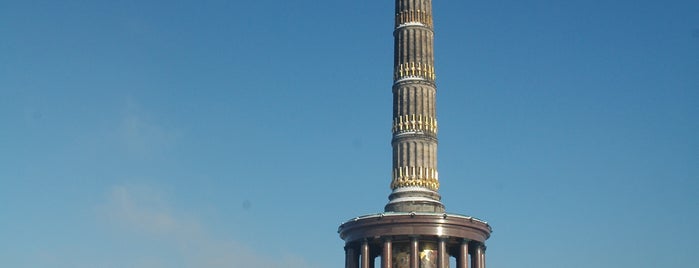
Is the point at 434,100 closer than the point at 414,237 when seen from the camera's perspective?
No

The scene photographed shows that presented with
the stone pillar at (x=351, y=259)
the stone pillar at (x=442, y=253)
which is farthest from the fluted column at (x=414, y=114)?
the stone pillar at (x=351, y=259)

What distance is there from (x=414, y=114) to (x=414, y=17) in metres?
8.19

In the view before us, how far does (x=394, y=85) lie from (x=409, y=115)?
303cm

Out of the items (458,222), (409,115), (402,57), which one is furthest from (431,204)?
(402,57)

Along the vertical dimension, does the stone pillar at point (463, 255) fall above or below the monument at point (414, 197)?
below

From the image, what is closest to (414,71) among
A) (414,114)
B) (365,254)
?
(414,114)

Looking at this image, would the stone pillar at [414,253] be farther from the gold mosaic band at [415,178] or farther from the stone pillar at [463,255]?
the gold mosaic band at [415,178]

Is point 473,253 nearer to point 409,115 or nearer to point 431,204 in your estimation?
point 431,204

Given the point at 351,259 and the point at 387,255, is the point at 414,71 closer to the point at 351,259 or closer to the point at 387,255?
the point at 387,255

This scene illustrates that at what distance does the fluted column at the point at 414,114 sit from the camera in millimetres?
63969

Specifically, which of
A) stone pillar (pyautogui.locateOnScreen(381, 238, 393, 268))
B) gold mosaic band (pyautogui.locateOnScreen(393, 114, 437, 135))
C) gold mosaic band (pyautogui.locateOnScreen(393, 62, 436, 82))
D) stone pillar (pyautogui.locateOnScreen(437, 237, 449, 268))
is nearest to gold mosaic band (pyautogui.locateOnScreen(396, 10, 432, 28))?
gold mosaic band (pyautogui.locateOnScreen(393, 62, 436, 82))

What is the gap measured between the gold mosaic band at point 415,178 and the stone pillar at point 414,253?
4822mm

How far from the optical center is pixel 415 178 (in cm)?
6419

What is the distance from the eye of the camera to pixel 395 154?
6569 cm
